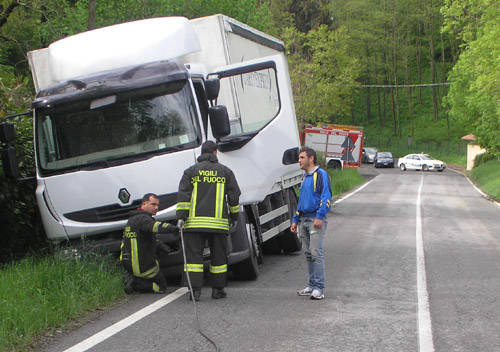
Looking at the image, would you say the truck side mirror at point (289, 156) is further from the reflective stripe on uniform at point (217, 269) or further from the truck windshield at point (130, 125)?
the reflective stripe on uniform at point (217, 269)

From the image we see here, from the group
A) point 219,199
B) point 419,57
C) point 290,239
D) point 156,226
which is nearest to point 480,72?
point 290,239

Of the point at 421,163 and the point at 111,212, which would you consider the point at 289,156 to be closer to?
the point at 111,212

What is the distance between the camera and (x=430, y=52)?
79.4 m

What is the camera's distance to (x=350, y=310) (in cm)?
718

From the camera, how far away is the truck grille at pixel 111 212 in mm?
8211

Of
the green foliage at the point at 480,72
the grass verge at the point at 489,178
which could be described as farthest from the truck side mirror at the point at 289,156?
the grass verge at the point at 489,178

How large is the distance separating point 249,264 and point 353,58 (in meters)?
45.4

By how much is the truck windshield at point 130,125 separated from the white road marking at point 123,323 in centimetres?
167

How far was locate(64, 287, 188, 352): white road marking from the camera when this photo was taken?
5832 millimetres

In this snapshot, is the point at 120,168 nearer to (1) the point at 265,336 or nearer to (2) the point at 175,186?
(2) the point at 175,186

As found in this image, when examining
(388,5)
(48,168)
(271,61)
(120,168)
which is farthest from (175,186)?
(388,5)

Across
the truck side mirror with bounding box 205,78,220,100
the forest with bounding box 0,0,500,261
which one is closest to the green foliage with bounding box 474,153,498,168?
the forest with bounding box 0,0,500,261

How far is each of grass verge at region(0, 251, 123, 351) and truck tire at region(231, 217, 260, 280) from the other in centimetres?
151

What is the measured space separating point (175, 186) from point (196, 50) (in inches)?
71.3
